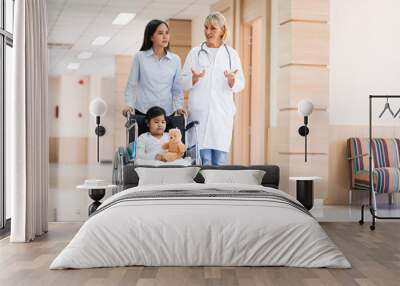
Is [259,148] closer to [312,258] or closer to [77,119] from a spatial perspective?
[312,258]

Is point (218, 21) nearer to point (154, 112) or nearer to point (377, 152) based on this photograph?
point (154, 112)

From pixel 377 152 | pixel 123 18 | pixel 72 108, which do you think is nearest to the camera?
pixel 377 152

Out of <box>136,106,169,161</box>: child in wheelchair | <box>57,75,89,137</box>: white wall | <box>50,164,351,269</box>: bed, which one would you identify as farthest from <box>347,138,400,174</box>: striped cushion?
<box>57,75,89,137</box>: white wall

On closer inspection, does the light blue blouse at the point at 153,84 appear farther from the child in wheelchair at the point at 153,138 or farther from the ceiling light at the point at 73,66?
the ceiling light at the point at 73,66

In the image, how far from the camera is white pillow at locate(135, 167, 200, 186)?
6.73m

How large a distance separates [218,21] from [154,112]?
57.4 inches

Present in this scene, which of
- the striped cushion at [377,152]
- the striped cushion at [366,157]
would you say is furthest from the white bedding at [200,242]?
the striped cushion at [377,152]

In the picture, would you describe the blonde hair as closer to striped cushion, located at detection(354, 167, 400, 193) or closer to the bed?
striped cushion, located at detection(354, 167, 400, 193)

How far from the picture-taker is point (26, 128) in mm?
5848

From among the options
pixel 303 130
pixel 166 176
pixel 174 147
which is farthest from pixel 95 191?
pixel 303 130

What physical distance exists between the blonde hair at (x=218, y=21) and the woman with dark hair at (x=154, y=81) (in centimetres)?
63

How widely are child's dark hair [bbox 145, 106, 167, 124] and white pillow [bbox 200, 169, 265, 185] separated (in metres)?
1.33

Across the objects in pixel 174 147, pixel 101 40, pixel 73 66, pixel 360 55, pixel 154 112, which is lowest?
pixel 174 147

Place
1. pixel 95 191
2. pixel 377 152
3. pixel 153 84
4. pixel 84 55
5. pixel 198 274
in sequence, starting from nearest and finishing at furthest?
pixel 198 274 < pixel 95 191 < pixel 153 84 < pixel 377 152 < pixel 84 55
